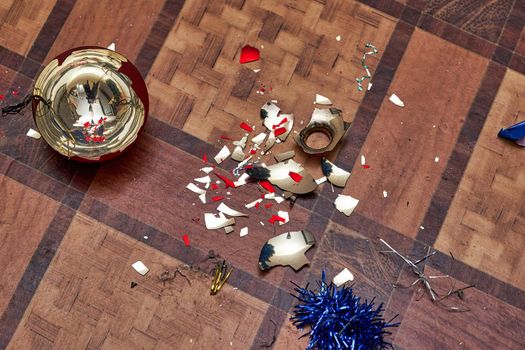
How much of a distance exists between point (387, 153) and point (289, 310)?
436 mm

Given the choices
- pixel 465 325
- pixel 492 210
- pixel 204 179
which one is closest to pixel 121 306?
pixel 204 179

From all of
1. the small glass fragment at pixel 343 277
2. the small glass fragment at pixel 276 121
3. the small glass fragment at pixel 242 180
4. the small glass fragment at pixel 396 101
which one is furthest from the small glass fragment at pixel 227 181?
the small glass fragment at pixel 396 101

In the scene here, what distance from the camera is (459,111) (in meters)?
1.52

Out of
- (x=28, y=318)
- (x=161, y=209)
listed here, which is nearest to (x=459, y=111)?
(x=161, y=209)

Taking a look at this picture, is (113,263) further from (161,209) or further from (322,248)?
(322,248)

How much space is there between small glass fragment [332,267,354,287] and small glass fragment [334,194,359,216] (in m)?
0.13

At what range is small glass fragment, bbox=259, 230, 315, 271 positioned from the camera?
1.43 metres

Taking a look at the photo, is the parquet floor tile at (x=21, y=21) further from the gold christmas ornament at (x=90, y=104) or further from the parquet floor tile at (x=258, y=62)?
the parquet floor tile at (x=258, y=62)

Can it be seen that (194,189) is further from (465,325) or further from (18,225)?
(465,325)

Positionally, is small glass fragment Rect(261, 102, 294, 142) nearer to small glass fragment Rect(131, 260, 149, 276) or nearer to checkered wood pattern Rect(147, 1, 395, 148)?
checkered wood pattern Rect(147, 1, 395, 148)

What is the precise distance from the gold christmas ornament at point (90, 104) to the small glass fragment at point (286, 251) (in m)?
0.39

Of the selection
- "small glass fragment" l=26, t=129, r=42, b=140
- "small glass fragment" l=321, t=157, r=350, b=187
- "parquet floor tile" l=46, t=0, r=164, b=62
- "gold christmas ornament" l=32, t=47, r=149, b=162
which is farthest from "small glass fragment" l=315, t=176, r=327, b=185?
"small glass fragment" l=26, t=129, r=42, b=140

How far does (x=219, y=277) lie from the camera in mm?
1431

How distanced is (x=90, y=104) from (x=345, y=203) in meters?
0.62
